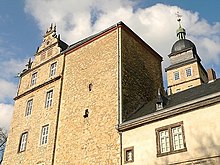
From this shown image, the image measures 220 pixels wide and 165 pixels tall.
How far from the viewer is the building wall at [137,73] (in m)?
17.3

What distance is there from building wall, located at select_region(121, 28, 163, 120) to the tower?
2075 centimetres

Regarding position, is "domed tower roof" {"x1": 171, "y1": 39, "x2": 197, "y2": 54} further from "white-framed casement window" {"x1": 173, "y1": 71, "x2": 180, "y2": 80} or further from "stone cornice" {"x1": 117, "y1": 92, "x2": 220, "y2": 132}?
"stone cornice" {"x1": 117, "y1": 92, "x2": 220, "y2": 132}

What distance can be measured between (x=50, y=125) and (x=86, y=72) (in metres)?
4.49

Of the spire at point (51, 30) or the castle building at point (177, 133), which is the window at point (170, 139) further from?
the spire at point (51, 30)

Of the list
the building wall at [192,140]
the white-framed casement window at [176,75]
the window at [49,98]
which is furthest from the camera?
the white-framed casement window at [176,75]

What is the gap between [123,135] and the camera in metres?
15.1

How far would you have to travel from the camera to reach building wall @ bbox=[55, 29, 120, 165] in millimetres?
15844

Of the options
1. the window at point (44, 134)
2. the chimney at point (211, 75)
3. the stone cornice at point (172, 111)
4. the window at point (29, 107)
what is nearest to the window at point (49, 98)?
the window at point (44, 134)

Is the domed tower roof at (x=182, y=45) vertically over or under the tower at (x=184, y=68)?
over

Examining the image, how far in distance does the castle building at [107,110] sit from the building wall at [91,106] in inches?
2.3

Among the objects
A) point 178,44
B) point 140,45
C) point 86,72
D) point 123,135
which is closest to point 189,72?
point 178,44

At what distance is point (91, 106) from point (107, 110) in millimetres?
1516

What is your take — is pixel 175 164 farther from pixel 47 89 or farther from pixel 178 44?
pixel 178 44

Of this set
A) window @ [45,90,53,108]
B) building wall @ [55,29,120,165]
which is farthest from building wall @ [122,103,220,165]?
window @ [45,90,53,108]
